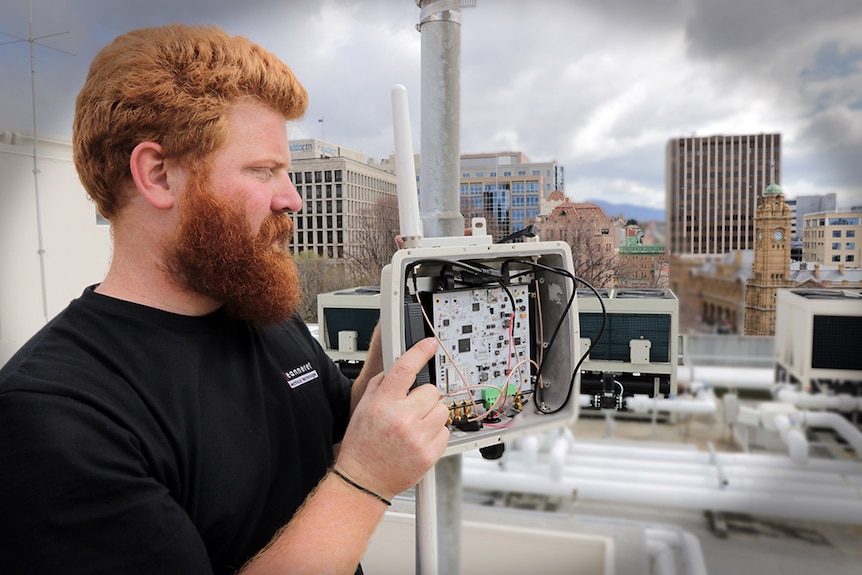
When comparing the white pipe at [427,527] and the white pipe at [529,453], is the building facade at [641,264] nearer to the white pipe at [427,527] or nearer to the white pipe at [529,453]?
the white pipe at [427,527]

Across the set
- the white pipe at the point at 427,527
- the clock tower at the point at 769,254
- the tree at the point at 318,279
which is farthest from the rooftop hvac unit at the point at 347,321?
the clock tower at the point at 769,254

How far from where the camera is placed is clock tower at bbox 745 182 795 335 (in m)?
2.14

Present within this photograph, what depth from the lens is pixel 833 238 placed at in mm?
2191

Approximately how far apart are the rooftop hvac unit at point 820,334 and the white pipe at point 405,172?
6.55 feet

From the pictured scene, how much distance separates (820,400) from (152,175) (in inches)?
134

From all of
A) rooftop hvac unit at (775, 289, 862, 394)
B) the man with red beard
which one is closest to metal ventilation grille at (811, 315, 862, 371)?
rooftop hvac unit at (775, 289, 862, 394)

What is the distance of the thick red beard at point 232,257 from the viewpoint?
1.90ft

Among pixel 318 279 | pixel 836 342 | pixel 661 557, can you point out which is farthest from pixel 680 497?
pixel 318 279

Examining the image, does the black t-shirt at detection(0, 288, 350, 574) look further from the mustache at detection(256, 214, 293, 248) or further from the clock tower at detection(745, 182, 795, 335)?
the clock tower at detection(745, 182, 795, 335)

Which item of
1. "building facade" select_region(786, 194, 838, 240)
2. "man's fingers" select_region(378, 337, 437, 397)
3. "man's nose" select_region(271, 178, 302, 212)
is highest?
"building facade" select_region(786, 194, 838, 240)

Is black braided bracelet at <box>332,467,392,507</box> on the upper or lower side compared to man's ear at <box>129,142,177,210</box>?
lower

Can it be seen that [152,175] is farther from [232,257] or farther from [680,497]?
[680,497]

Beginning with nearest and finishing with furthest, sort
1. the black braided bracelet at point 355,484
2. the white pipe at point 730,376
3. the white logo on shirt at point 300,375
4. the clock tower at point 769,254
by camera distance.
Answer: the black braided bracelet at point 355,484, the white logo on shirt at point 300,375, the clock tower at point 769,254, the white pipe at point 730,376

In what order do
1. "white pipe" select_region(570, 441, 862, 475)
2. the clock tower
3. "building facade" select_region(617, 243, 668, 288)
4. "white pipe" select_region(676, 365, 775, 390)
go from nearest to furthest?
1. "building facade" select_region(617, 243, 668, 288)
2. the clock tower
3. "white pipe" select_region(676, 365, 775, 390)
4. "white pipe" select_region(570, 441, 862, 475)
